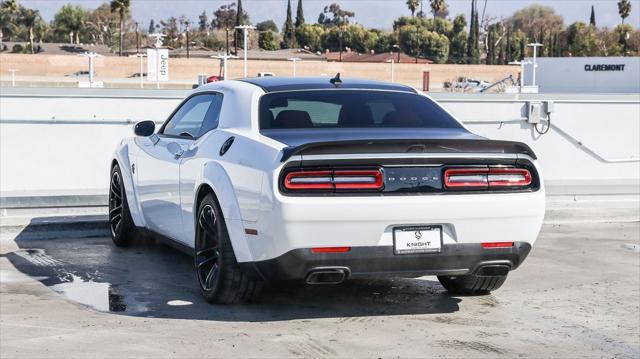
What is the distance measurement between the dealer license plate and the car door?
2.01 m

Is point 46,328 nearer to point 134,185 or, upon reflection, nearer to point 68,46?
point 134,185

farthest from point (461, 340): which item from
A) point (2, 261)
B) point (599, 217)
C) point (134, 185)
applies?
point (599, 217)

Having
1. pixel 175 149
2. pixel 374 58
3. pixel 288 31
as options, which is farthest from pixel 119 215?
pixel 288 31

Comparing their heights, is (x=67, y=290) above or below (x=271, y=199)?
below

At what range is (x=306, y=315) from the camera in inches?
266

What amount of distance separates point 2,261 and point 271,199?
3.59 m

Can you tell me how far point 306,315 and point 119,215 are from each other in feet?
10.4

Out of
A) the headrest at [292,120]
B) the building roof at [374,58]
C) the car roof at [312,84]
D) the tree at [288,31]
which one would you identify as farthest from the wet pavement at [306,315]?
the tree at [288,31]

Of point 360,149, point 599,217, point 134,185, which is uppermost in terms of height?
point 360,149

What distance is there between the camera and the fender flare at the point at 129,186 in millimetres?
8797

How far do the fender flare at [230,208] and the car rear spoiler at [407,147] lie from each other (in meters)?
0.60

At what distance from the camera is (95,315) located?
667 centimetres

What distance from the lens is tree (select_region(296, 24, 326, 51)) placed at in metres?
154

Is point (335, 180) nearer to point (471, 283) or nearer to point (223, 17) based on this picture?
point (471, 283)
